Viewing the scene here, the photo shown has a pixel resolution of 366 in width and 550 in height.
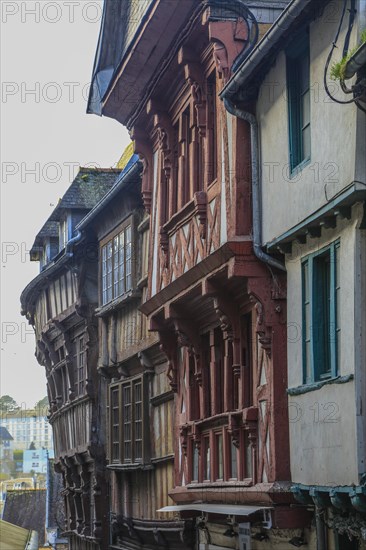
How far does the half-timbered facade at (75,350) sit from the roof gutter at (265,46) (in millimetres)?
12227

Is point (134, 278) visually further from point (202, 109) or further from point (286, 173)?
point (286, 173)

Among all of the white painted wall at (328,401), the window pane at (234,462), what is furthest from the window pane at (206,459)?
the white painted wall at (328,401)

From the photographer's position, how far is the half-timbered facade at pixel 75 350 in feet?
87.4

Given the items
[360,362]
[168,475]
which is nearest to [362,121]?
[360,362]

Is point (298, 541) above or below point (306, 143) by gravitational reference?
below

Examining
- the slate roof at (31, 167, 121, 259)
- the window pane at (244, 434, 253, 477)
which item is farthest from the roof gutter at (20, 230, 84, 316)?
the window pane at (244, 434, 253, 477)

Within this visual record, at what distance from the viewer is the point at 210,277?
15477mm

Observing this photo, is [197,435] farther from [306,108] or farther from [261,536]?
[306,108]

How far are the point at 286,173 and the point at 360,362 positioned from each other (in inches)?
118

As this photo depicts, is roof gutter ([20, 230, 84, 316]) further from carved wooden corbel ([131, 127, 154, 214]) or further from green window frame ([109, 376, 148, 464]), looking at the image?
carved wooden corbel ([131, 127, 154, 214])

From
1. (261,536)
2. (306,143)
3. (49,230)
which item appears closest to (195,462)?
(261,536)

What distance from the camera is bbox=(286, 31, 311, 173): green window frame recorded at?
13633mm

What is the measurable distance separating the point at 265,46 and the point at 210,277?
3126 mm

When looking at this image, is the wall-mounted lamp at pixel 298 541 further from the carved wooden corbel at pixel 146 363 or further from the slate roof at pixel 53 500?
the slate roof at pixel 53 500
